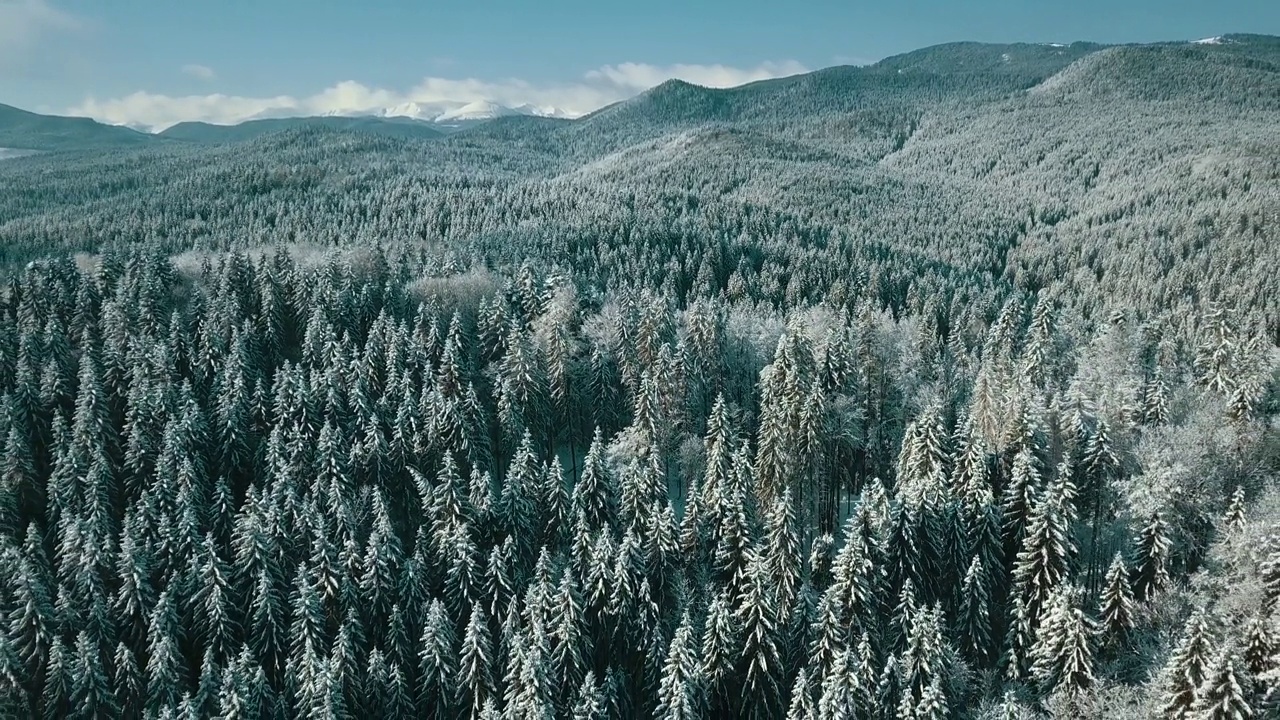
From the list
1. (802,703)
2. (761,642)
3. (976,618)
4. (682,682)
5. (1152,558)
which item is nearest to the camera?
(802,703)

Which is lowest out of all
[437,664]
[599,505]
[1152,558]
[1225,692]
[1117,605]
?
[437,664]

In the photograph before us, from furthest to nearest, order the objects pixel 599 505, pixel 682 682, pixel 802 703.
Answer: pixel 599 505 → pixel 682 682 → pixel 802 703

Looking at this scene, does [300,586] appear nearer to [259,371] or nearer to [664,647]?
[664,647]

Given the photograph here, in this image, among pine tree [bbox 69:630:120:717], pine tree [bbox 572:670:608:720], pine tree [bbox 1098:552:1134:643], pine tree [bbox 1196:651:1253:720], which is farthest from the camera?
pine tree [bbox 69:630:120:717]

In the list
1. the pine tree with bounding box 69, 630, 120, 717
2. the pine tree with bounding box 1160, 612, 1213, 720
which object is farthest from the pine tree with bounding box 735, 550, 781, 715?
the pine tree with bounding box 69, 630, 120, 717

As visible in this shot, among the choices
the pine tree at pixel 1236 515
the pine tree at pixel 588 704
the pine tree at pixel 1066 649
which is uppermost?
the pine tree at pixel 1236 515

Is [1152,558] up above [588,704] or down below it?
above

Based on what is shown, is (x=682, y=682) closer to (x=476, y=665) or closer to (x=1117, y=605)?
(x=476, y=665)

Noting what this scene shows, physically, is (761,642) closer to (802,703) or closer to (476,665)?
(802,703)

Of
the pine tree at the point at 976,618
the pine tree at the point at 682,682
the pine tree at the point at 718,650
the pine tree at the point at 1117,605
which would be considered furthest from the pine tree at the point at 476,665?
the pine tree at the point at 1117,605

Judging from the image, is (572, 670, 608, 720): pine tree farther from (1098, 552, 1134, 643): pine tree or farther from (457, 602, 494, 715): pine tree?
(1098, 552, 1134, 643): pine tree

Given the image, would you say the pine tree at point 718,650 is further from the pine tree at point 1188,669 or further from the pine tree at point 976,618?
the pine tree at point 1188,669

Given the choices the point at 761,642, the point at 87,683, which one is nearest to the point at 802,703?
the point at 761,642

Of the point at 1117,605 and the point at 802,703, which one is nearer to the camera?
the point at 802,703
